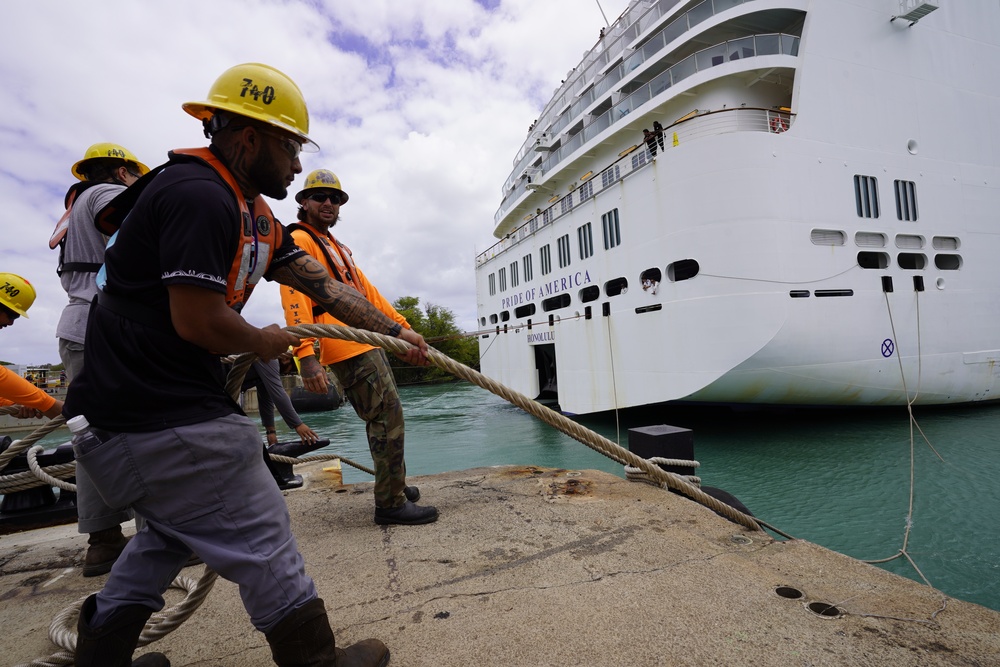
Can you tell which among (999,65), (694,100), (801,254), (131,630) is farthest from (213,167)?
(999,65)

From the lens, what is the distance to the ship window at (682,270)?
26.8 feet

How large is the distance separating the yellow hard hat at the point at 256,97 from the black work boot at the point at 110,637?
1.31 m

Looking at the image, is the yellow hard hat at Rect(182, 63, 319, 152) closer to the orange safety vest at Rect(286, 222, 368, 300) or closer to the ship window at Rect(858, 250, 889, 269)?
the orange safety vest at Rect(286, 222, 368, 300)

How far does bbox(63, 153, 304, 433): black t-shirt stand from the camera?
1.12 meters

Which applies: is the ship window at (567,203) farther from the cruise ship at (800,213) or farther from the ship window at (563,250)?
the ship window at (563,250)

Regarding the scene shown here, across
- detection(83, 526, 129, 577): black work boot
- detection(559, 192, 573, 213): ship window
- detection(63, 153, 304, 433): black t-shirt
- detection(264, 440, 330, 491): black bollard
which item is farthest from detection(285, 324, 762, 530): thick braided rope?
detection(559, 192, 573, 213): ship window

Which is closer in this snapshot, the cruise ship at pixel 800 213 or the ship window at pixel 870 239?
the cruise ship at pixel 800 213

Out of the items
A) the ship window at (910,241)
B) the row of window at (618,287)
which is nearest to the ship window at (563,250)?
the row of window at (618,287)

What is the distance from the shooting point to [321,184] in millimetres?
2920

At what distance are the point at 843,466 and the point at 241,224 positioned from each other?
7.40 metres

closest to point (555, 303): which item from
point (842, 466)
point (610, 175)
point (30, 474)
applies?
point (610, 175)

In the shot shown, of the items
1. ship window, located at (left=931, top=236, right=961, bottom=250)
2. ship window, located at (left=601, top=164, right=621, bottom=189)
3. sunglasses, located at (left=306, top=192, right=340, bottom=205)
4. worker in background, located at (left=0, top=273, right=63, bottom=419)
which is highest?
ship window, located at (left=601, top=164, right=621, bottom=189)

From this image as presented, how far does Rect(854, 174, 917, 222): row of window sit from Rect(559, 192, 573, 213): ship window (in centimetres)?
529

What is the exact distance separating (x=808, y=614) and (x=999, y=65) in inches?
564
